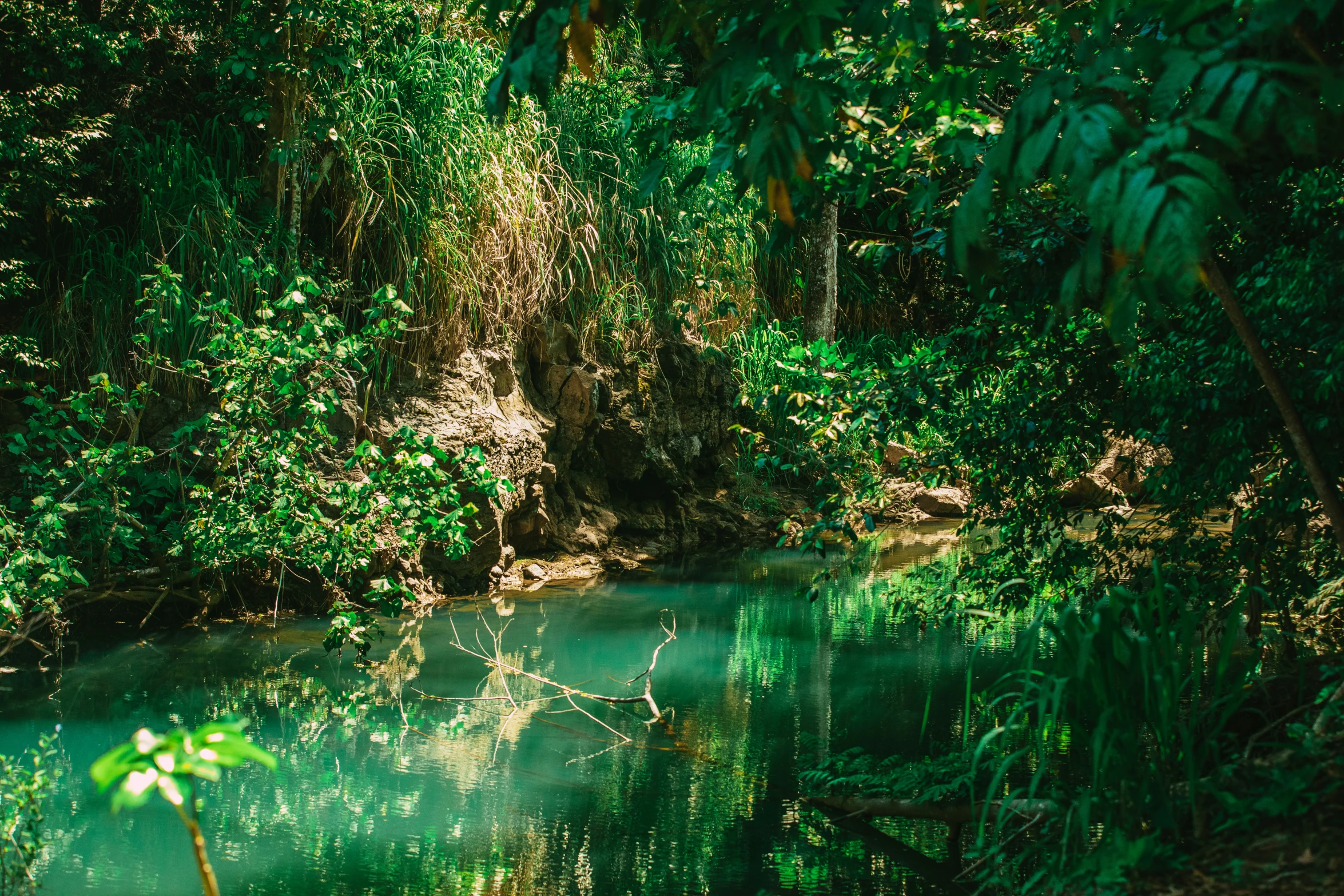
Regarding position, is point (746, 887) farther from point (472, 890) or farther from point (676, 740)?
point (676, 740)

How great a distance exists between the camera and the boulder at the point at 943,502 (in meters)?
10.1

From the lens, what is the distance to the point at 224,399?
17.6 feet

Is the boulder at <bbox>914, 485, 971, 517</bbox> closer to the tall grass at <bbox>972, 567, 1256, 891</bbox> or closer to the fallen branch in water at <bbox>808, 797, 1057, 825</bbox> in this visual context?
the fallen branch in water at <bbox>808, 797, 1057, 825</bbox>

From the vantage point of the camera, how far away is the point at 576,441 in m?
8.36

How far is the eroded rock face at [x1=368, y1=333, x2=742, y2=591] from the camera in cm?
728

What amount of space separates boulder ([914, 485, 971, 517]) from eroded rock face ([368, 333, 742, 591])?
6.53ft

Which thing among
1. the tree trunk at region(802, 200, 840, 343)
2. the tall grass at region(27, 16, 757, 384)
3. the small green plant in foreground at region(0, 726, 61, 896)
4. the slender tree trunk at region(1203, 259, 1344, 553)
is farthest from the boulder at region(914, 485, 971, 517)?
the small green plant in foreground at region(0, 726, 61, 896)

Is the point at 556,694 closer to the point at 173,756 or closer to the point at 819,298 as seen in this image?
the point at 173,756

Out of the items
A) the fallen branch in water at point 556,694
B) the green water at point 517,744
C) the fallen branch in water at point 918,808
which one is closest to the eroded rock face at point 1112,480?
the green water at point 517,744

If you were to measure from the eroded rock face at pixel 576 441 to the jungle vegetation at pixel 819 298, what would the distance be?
0.87 ft

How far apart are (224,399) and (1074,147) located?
4699mm

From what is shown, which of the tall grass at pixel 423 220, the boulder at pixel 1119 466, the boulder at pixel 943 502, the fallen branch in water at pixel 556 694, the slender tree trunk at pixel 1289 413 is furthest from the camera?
the boulder at pixel 943 502

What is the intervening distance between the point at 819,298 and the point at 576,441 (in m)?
2.59

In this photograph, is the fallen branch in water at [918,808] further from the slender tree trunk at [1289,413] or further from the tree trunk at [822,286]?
the tree trunk at [822,286]
